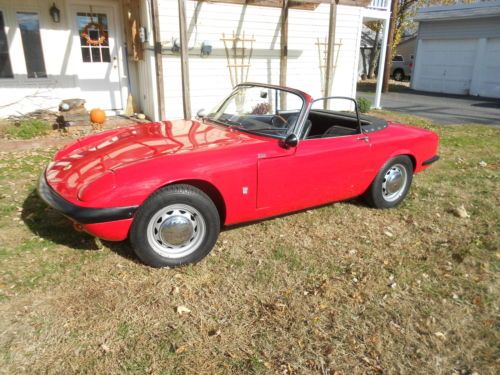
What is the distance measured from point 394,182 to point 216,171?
2430 millimetres

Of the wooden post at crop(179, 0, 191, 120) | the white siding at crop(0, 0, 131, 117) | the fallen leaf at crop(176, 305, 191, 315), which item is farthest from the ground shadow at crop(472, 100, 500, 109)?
the fallen leaf at crop(176, 305, 191, 315)

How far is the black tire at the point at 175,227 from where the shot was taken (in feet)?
9.81

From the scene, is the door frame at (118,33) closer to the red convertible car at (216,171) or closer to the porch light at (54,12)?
the porch light at (54,12)

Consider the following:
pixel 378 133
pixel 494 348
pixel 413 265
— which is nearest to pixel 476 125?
pixel 378 133

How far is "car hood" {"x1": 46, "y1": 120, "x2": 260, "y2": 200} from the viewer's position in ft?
10.1

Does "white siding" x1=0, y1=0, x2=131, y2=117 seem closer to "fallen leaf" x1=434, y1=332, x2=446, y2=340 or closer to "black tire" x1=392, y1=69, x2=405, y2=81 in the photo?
"fallen leaf" x1=434, y1=332, x2=446, y2=340

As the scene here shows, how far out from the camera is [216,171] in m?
3.18

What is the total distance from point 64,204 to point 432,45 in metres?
21.7

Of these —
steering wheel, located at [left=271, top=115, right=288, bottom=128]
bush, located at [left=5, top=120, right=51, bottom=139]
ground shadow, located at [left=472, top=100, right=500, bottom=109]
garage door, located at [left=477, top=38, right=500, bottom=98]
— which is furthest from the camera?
garage door, located at [left=477, top=38, right=500, bottom=98]

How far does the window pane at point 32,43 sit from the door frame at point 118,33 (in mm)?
683

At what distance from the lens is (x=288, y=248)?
145 inches

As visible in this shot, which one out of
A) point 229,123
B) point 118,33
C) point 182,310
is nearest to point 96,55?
point 118,33

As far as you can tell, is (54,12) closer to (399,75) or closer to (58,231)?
(58,231)

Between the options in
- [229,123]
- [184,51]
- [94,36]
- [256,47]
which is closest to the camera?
[229,123]
